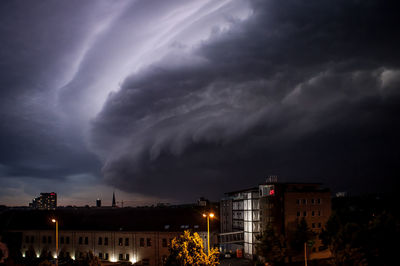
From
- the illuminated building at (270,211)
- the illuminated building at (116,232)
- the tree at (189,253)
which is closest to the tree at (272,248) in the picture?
the illuminated building at (270,211)

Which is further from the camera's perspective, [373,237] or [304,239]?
[304,239]

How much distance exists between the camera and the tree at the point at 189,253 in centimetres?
3759

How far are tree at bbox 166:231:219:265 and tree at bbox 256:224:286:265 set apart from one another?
2297 centimetres

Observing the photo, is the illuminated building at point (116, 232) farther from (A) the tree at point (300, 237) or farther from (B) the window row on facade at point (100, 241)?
(A) the tree at point (300, 237)

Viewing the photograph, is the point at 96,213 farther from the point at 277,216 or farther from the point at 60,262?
the point at 277,216

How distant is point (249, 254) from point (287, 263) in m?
7.45

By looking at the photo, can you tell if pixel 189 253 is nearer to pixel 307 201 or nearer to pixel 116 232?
pixel 307 201

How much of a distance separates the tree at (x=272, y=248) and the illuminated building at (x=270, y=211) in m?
6.52

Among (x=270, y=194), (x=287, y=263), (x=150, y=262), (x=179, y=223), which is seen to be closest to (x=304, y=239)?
(x=287, y=263)

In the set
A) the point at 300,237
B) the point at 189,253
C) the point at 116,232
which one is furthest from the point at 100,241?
the point at 189,253

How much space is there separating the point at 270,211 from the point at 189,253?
111 feet

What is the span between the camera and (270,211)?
68.6 meters

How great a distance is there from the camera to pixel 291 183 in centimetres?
7350

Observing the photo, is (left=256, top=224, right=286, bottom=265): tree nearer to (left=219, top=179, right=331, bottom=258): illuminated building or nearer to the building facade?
(left=219, top=179, right=331, bottom=258): illuminated building
